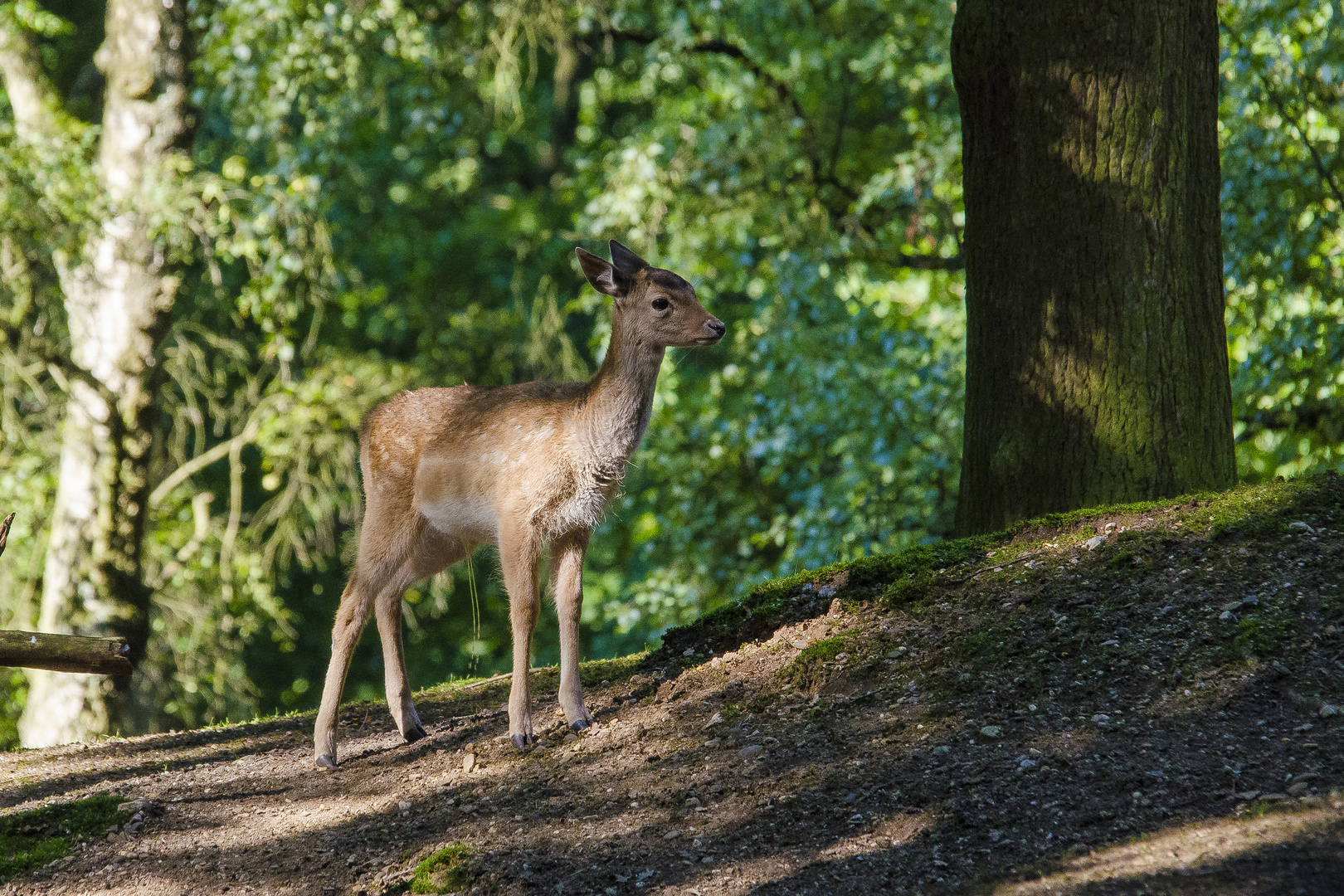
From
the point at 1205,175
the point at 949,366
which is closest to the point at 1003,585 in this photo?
the point at 1205,175

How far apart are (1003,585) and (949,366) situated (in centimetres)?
641

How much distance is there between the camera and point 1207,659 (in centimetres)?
438

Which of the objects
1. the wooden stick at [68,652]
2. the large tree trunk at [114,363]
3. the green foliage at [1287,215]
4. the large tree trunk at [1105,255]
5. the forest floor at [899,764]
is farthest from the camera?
the large tree trunk at [114,363]

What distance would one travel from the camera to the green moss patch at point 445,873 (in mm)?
4137

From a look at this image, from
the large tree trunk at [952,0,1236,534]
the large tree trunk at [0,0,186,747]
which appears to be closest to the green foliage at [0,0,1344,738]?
the large tree trunk at [0,0,186,747]

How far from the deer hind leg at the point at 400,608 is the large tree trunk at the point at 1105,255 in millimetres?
2738

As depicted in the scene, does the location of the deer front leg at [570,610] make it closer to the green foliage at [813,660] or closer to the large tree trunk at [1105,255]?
the green foliage at [813,660]

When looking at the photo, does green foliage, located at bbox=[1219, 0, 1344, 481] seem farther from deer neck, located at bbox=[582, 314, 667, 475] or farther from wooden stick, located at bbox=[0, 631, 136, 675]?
wooden stick, located at bbox=[0, 631, 136, 675]

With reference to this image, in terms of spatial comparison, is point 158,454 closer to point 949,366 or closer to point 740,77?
point 740,77

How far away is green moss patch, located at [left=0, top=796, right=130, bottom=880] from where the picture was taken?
15.8ft

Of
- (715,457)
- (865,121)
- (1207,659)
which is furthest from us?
(865,121)

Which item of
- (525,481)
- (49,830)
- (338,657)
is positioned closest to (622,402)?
(525,481)

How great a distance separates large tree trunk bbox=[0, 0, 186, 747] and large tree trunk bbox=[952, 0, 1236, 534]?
796 centimetres

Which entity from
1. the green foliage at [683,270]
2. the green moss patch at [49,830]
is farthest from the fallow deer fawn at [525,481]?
the green foliage at [683,270]
